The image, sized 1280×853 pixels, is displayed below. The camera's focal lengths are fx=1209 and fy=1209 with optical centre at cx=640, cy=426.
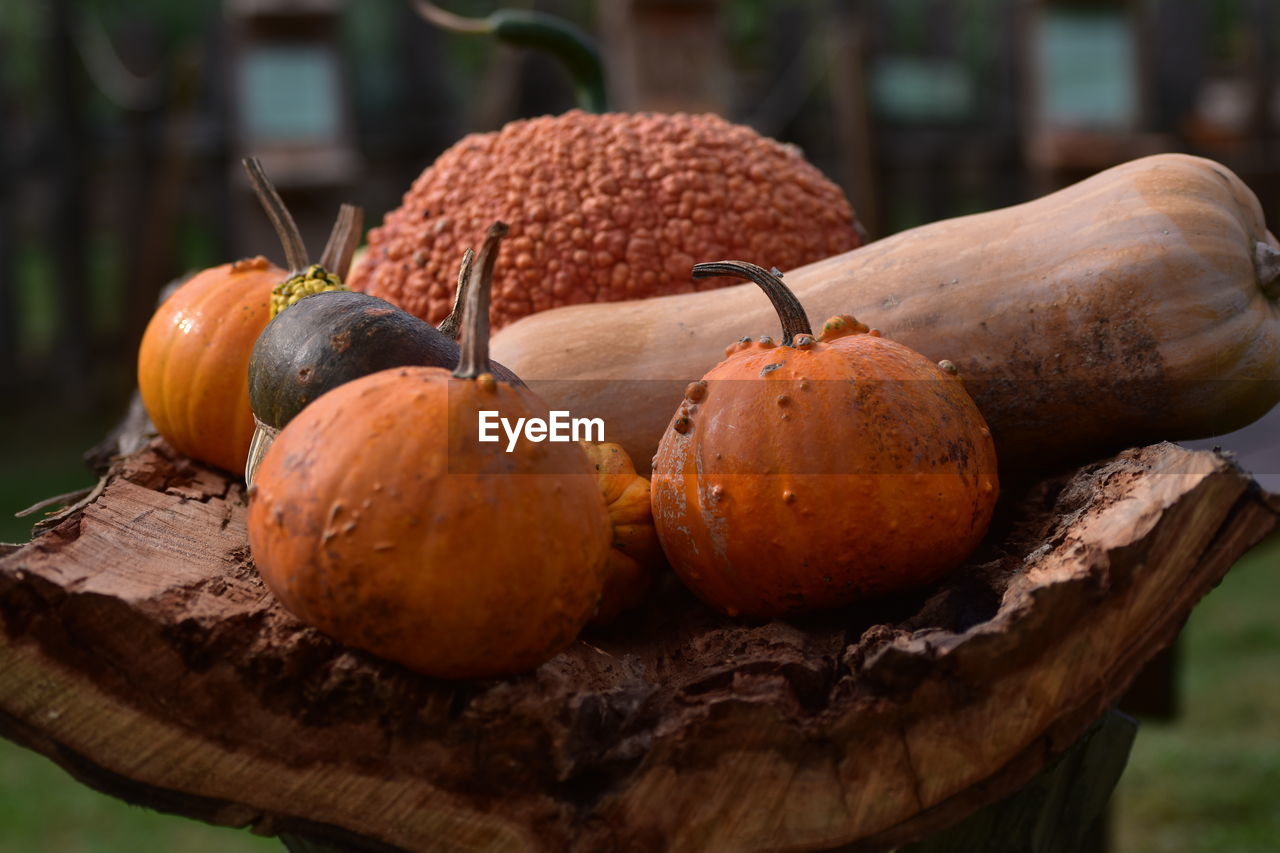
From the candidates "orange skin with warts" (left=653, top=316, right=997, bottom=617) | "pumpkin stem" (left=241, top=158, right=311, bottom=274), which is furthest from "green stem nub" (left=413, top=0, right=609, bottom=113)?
"orange skin with warts" (left=653, top=316, right=997, bottom=617)

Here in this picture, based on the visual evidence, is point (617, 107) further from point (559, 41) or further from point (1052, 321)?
point (1052, 321)

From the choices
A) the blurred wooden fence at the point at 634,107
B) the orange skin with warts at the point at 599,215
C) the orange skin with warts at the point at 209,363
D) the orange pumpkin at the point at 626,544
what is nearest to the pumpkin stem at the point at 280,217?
the orange skin with warts at the point at 209,363

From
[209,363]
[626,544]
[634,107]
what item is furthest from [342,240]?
[634,107]

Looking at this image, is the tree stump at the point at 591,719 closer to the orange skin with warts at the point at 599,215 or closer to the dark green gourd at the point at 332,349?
the dark green gourd at the point at 332,349

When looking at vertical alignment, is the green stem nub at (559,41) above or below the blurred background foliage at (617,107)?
above

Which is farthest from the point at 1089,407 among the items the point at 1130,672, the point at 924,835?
the point at 924,835

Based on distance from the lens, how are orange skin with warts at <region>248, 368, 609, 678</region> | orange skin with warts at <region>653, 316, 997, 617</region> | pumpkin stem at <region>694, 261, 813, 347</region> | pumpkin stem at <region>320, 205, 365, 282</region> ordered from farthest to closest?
pumpkin stem at <region>320, 205, 365, 282</region>, pumpkin stem at <region>694, 261, 813, 347</region>, orange skin with warts at <region>653, 316, 997, 617</region>, orange skin with warts at <region>248, 368, 609, 678</region>

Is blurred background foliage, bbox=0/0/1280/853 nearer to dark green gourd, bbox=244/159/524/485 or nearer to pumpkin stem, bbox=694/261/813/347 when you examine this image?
pumpkin stem, bbox=694/261/813/347
